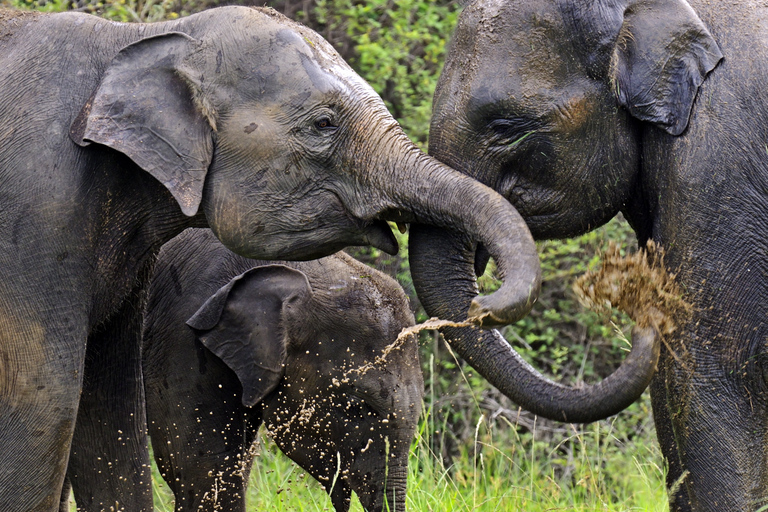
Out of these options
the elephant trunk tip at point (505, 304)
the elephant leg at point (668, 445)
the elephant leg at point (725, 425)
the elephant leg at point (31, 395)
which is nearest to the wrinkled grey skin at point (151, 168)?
the elephant leg at point (31, 395)

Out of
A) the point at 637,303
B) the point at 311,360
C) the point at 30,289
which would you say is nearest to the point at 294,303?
the point at 311,360

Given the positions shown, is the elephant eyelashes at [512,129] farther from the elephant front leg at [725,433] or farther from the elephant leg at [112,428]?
the elephant leg at [112,428]

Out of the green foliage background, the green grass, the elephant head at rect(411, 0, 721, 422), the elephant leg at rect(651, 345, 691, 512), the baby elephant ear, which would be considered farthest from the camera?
the green foliage background

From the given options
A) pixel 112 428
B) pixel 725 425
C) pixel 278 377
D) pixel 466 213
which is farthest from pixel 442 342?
pixel 466 213

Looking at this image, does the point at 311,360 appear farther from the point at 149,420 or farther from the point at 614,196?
the point at 614,196

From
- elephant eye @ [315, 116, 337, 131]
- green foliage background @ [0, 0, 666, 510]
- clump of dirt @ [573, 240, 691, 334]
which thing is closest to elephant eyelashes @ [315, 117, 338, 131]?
elephant eye @ [315, 116, 337, 131]

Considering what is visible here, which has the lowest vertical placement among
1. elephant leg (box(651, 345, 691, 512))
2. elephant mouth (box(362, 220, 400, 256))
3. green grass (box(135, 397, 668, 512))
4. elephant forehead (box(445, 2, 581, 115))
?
green grass (box(135, 397, 668, 512))

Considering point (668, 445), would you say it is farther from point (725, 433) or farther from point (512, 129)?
point (512, 129)

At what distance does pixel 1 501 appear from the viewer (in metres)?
3.38

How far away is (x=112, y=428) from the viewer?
406cm

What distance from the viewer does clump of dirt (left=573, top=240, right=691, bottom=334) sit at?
330 centimetres

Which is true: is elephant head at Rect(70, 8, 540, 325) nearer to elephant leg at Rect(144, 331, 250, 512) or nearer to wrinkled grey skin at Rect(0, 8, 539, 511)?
wrinkled grey skin at Rect(0, 8, 539, 511)

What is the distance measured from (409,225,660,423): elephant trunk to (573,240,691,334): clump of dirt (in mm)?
115

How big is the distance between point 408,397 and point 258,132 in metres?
1.56
